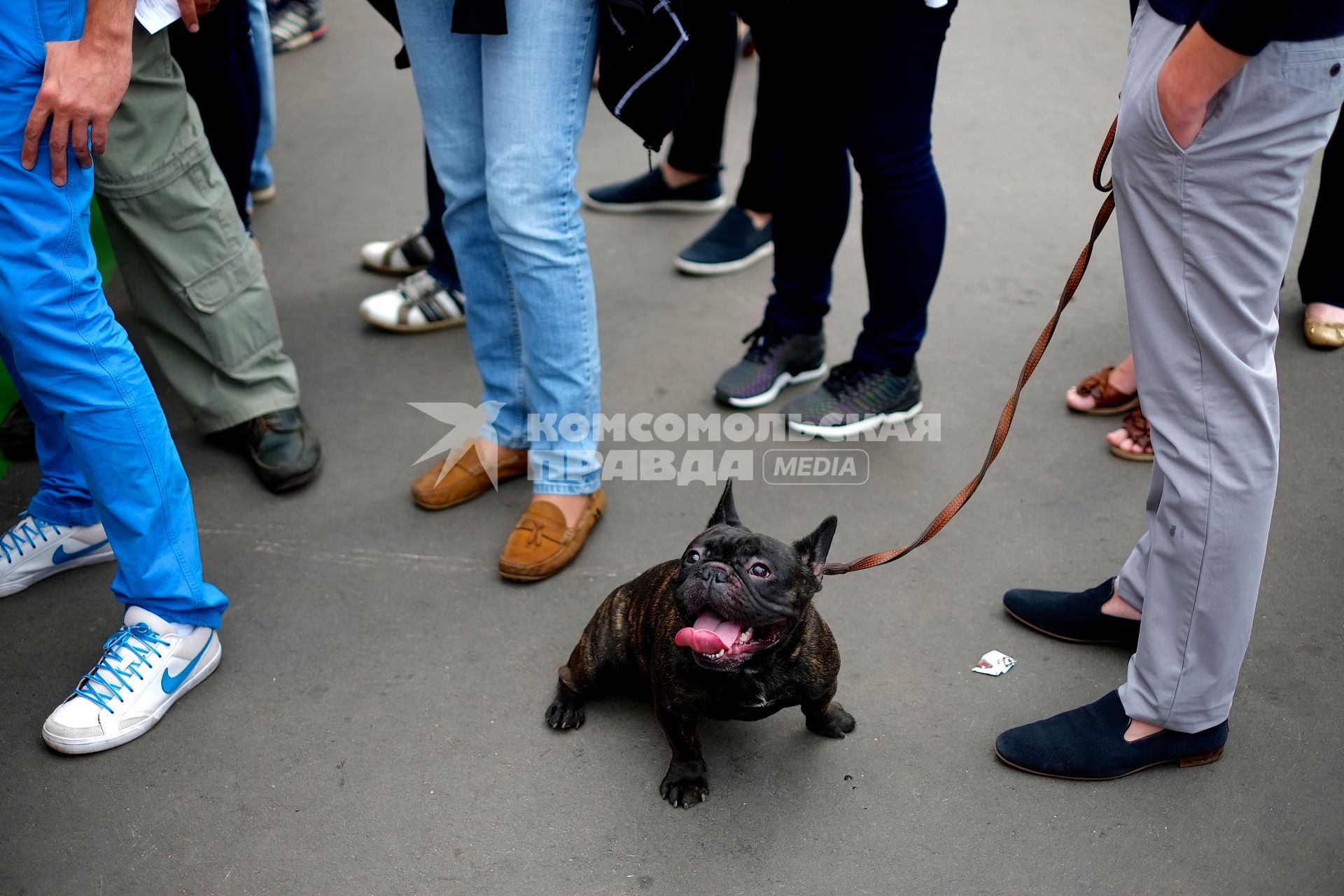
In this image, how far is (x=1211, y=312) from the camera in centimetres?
190

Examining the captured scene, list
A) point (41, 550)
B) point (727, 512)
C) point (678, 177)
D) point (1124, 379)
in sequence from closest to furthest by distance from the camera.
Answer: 1. point (727, 512)
2. point (41, 550)
3. point (1124, 379)
4. point (678, 177)

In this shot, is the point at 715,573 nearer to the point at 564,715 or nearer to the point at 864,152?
the point at 564,715

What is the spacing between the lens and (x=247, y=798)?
238 centimetres

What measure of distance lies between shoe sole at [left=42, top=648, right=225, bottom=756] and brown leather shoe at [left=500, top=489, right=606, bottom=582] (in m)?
0.81

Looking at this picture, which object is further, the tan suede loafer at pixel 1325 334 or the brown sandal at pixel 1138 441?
the tan suede loafer at pixel 1325 334

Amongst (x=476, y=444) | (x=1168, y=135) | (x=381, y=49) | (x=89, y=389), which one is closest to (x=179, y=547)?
(x=89, y=389)

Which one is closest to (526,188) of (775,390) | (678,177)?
(775,390)

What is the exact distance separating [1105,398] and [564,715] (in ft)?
6.54

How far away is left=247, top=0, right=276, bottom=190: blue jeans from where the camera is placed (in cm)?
437

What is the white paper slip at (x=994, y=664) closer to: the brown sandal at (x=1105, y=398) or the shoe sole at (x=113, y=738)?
the brown sandal at (x=1105, y=398)

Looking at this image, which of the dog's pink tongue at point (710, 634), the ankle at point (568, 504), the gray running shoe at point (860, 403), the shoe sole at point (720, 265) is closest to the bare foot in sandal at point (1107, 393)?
the gray running shoe at point (860, 403)

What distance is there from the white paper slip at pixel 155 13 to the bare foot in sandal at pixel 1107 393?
A: 2.77 metres

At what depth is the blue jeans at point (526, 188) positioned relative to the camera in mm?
2500

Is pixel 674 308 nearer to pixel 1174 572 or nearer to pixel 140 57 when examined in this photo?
A: pixel 140 57
